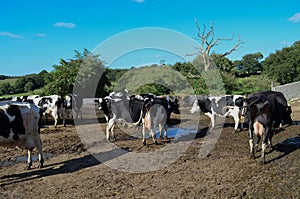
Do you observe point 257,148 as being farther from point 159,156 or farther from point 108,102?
point 108,102

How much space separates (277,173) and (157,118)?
5043 millimetres

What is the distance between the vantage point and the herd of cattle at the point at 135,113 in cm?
685

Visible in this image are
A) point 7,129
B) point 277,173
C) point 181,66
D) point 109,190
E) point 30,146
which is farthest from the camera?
point 181,66

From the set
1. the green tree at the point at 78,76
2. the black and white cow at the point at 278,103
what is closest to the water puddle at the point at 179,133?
the black and white cow at the point at 278,103

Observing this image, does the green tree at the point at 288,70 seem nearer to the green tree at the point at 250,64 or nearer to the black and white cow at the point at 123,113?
the green tree at the point at 250,64

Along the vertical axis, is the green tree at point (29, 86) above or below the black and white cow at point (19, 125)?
above

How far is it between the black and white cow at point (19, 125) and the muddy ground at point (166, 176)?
2.52 feet

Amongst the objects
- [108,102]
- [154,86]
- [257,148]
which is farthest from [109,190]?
[154,86]

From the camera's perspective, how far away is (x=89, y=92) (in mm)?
20844

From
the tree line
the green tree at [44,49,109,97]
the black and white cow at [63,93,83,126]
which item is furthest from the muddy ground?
the tree line

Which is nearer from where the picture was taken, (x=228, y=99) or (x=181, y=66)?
(x=228, y=99)

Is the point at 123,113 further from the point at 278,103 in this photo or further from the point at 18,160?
the point at 278,103

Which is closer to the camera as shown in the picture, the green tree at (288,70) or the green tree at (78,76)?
the green tree at (78,76)

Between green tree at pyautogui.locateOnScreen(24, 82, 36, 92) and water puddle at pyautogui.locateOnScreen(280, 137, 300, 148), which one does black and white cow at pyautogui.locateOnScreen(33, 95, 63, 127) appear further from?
green tree at pyautogui.locateOnScreen(24, 82, 36, 92)
